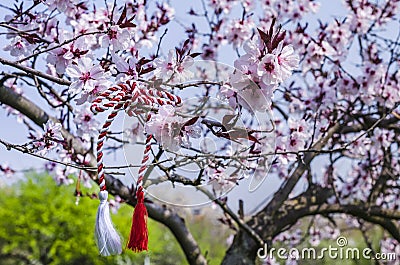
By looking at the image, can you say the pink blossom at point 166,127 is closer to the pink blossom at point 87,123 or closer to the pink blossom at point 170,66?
the pink blossom at point 170,66

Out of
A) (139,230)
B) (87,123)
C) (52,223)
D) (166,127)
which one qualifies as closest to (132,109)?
(166,127)

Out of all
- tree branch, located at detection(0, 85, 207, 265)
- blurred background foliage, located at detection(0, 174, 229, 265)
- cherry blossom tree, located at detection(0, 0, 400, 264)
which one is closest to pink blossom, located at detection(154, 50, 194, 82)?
cherry blossom tree, located at detection(0, 0, 400, 264)

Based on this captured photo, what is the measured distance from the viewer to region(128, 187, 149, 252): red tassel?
5.20 feet

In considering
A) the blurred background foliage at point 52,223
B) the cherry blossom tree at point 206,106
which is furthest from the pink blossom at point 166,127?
the blurred background foliage at point 52,223

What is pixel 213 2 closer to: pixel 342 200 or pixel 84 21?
pixel 84 21

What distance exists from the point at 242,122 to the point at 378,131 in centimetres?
214

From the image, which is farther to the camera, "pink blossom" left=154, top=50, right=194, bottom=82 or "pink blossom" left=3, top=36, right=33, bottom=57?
"pink blossom" left=3, top=36, right=33, bottom=57

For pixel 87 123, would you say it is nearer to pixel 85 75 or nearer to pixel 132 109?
pixel 85 75

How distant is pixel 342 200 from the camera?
145 inches

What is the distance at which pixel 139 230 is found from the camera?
5.23 feet

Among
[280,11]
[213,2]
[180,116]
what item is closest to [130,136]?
[180,116]

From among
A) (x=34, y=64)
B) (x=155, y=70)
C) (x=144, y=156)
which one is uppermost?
(x=34, y=64)

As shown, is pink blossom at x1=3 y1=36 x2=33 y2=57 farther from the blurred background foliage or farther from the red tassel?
the blurred background foliage

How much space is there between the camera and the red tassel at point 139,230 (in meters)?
1.58
